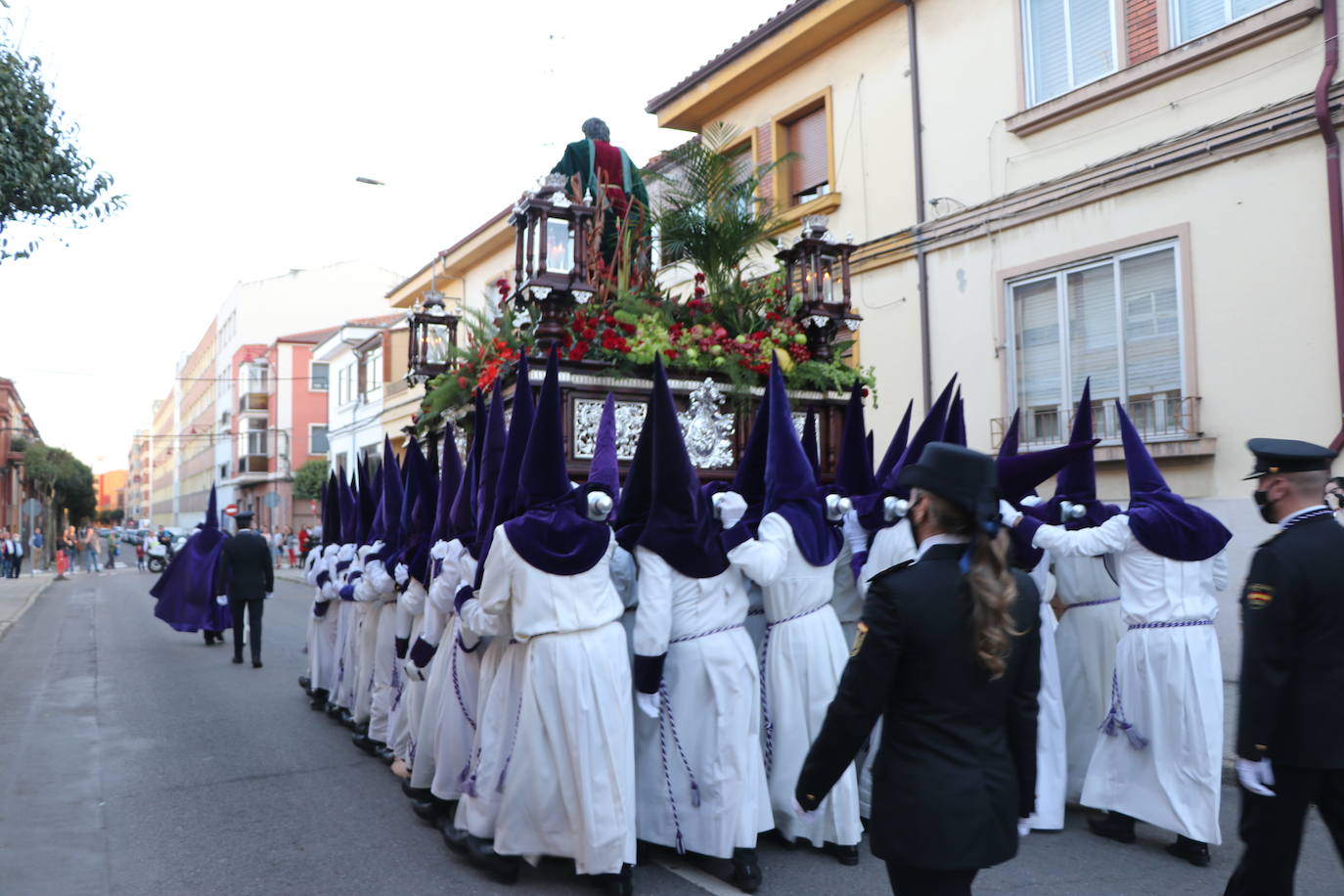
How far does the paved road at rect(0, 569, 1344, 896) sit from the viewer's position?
5.41m

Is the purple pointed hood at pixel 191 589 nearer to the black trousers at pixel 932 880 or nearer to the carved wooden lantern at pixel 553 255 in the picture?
the carved wooden lantern at pixel 553 255

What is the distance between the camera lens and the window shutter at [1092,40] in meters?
11.6

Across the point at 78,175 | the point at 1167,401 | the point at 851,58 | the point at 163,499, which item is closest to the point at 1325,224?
the point at 1167,401

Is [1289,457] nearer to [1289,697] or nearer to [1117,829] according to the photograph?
[1289,697]

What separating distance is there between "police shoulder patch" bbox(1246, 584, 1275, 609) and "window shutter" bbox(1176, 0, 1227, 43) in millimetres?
8603

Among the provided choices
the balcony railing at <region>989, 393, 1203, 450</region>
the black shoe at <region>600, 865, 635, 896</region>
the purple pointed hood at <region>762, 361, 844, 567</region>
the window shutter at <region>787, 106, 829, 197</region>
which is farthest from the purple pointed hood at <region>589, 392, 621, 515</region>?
the window shutter at <region>787, 106, 829, 197</region>

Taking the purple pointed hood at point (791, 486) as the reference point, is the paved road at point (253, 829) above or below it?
below

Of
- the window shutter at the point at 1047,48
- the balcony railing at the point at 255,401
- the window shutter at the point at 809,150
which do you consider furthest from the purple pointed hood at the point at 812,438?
the balcony railing at the point at 255,401

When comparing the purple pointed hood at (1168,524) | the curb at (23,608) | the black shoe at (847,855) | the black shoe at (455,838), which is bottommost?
the black shoe at (847,855)

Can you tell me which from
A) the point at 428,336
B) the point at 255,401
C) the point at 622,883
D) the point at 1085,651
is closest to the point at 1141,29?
the point at 1085,651

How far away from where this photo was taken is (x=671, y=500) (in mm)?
5352

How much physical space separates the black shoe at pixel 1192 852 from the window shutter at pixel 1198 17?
8.12 meters

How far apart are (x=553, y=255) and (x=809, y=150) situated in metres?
9.01

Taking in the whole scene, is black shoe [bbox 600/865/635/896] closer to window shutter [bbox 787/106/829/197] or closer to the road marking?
the road marking
